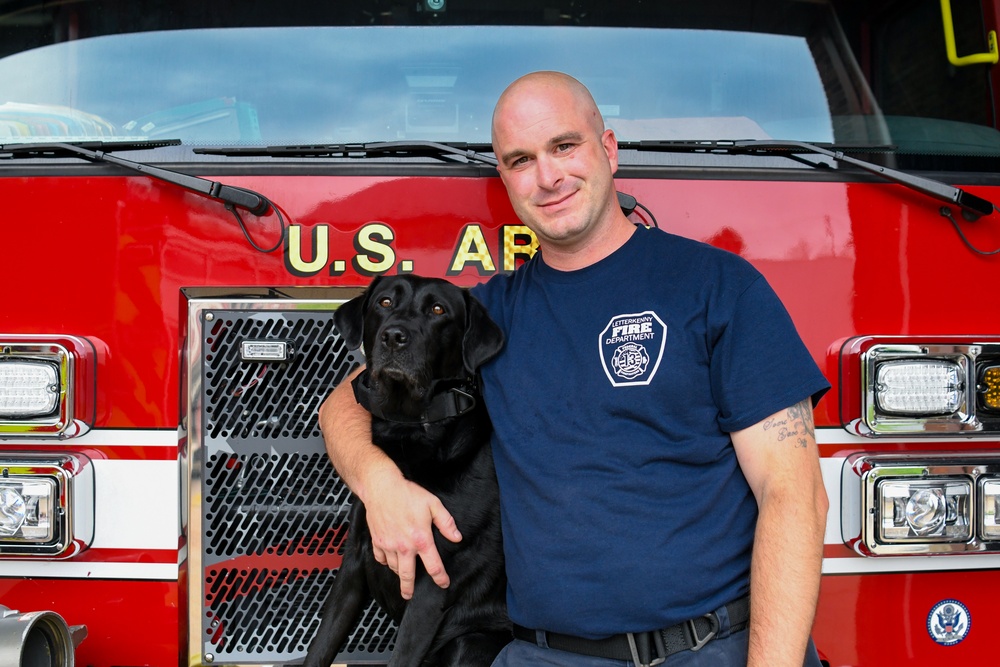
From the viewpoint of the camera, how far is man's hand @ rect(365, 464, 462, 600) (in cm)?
233

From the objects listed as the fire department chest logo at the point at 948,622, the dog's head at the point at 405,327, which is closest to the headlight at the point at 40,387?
the dog's head at the point at 405,327

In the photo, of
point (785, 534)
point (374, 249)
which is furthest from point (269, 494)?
point (785, 534)

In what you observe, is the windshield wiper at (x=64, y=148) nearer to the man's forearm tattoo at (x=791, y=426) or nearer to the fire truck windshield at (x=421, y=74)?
the fire truck windshield at (x=421, y=74)

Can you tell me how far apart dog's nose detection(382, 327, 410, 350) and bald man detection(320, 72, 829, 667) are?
0.99ft

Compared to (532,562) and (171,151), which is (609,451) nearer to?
(532,562)

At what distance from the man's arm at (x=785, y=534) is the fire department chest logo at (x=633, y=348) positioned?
24 centimetres

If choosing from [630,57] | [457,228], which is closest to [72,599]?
[457,228]

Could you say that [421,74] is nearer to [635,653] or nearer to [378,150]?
[378,150]

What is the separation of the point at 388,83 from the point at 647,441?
4.06ft

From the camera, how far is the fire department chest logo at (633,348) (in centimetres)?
216

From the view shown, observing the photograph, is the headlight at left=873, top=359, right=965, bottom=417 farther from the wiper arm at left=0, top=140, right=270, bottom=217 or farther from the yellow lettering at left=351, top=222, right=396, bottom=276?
the wiper arm at left=0, top=140, right=270, bottom=217

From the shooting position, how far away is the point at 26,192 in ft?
8.20

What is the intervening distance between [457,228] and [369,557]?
84 cm

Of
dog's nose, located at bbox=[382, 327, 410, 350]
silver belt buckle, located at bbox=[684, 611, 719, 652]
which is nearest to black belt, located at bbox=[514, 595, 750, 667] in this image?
silver belt buckle, located at bbox=[684, 611, 719, 652]
